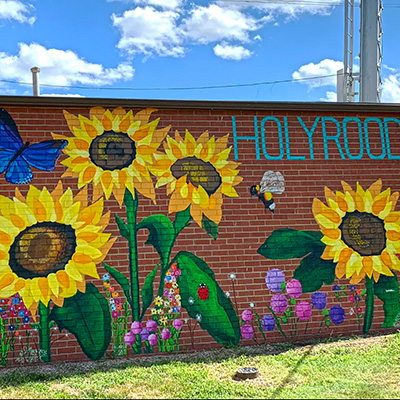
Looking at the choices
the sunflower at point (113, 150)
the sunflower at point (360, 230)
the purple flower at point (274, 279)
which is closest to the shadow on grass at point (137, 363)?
the purple flower at point (274, 279)

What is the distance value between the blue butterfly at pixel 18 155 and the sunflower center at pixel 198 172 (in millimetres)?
1602

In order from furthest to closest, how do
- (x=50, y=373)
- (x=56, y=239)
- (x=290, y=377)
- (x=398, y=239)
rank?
(x=398, y=239) < (x=56, y=239) < (x=50, y=373) < (x=290, y=377)

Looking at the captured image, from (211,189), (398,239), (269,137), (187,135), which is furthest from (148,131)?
(398,239)

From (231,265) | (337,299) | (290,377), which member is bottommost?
(290,377)

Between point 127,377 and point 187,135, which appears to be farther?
point 187,135

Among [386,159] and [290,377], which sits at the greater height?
[386,159]

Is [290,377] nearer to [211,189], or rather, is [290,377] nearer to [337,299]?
[337,299]

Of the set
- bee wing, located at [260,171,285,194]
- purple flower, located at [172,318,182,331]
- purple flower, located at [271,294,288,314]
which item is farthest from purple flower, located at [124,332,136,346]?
bee wing, located at [260,171,285,194]

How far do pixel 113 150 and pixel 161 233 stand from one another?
1250 millimetres

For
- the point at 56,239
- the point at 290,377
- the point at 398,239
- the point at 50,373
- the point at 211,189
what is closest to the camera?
the point at 290,377

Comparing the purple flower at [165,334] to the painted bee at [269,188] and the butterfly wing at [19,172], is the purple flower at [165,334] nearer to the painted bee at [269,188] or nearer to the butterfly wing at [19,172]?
the painted bee at [269,188]

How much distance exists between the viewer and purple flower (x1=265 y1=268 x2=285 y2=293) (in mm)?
7656

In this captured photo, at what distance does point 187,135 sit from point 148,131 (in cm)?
53

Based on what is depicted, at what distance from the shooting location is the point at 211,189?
761 cm
